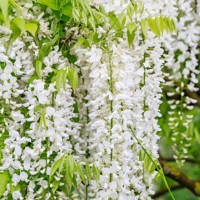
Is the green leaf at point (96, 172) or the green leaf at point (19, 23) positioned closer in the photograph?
the green leaf at point (19, 23)

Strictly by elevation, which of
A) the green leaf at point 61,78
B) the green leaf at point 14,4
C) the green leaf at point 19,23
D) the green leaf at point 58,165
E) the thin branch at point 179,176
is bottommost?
the thin branch at point 179,176

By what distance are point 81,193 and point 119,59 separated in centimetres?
57

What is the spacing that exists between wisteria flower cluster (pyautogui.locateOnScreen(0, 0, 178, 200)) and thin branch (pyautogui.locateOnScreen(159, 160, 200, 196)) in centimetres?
122

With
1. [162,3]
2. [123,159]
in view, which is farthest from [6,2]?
[162,3]

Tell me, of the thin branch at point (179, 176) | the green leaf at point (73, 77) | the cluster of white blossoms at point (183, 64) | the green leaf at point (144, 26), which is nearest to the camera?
the green leaf at point (73, 77)

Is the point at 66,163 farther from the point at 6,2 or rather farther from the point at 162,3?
the point at 162,3

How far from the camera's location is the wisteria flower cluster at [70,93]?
2.50 metres

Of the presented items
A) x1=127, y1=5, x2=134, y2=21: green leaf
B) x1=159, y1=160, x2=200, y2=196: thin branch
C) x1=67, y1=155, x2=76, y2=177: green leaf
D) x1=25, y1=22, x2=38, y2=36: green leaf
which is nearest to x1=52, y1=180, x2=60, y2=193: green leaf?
x1=67, y1=155, x2=76, y2=177: green leaf

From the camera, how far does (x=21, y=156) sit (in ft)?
8.38

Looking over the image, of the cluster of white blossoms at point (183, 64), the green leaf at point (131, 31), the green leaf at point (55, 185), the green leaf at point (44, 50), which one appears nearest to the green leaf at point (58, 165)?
the green leaf at point (55, 185)

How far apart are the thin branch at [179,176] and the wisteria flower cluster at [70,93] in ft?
4.01

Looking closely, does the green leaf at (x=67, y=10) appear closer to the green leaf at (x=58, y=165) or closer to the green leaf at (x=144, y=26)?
the green leaf at (x=144, y=26)

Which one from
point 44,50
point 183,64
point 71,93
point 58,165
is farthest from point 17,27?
point 183,64

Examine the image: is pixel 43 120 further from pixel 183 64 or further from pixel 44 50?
pixel 183 64
